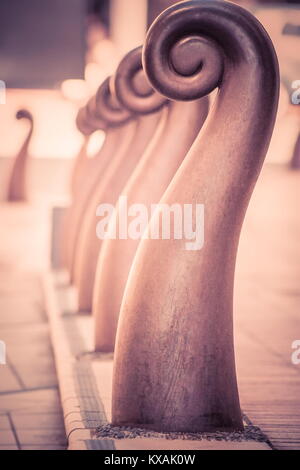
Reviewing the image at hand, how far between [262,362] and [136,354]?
0.78 meters

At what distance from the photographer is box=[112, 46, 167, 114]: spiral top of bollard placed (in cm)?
166

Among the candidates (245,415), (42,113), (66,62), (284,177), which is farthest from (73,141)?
(245,415)

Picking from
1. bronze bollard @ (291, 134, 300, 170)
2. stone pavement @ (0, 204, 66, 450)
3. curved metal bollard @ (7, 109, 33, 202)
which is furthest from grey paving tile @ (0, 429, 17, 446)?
bronze bollard @ (291, 134, 300, 170)

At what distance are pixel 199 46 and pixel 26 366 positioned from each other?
1156mm

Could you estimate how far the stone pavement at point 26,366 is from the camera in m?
1.47

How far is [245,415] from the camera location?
1.40 m

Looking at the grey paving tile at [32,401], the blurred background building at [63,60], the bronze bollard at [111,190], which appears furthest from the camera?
the blurred background building at [63,60]

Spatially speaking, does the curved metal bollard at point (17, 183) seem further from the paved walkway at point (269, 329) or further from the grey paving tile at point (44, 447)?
→ the grey paving tile at point (44, 447)

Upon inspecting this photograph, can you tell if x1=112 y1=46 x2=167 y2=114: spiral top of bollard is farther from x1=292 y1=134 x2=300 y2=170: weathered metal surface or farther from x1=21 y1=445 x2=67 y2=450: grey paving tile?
x1=292 y1=134 x2=300 y2=170: weathered metal surface

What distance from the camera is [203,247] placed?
121 centimetres

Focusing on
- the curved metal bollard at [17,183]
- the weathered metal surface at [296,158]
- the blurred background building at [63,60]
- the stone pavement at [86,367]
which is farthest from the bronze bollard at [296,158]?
the stone pavement at [86,367]

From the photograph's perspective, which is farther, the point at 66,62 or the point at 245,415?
the point at 66,62

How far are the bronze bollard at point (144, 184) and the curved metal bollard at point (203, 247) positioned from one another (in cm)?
49
